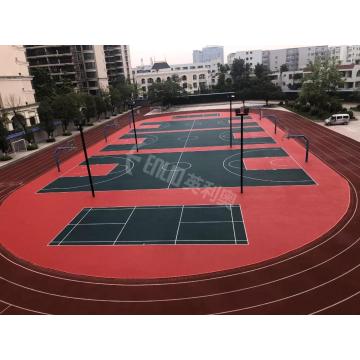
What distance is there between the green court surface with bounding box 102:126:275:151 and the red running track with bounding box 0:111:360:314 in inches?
790

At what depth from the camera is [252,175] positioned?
21297 millimetres

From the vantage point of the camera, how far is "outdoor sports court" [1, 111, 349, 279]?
1267 cm

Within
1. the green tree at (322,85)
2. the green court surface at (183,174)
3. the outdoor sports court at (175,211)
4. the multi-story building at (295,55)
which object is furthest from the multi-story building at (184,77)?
the outdoor sports court at (175,211)

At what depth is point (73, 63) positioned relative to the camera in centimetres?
6912

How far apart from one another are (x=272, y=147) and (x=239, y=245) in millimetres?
17533

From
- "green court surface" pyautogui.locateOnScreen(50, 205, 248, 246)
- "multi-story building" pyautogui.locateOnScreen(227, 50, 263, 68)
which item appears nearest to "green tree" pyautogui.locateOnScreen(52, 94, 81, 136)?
"green court surface" pyautogui.locateOnScreen(50, 205, 248, 246)

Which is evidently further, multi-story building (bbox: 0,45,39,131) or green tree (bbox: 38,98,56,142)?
multi-story building (bbox: 0,45,39,131)

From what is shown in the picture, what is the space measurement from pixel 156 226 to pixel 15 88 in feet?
122

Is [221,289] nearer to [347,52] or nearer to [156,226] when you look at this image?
[156,226]

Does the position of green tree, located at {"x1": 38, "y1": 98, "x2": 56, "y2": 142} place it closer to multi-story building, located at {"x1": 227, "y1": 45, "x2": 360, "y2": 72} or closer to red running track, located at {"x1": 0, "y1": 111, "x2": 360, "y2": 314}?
red running track, located at {"x1": 0, "y1": 111, "x2": 360, "y2": 314}

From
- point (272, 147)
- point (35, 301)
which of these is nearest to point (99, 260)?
point (35, 301)

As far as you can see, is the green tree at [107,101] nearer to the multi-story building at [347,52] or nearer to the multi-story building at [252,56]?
the multi-story building at [252,56]

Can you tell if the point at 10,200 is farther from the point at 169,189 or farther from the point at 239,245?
the point at 239,245

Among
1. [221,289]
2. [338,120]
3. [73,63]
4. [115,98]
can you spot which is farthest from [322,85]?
[73,63]
